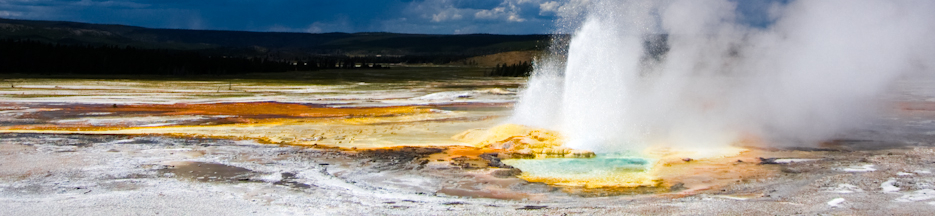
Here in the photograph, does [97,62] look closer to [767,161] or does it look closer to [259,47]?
[767,161]

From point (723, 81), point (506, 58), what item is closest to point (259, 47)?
point (506, 58)

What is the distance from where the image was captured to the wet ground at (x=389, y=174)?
332 inches

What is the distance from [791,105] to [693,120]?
6.87 feet

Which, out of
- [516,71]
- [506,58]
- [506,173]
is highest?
[506,58]

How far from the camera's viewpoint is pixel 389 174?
35.1 ft

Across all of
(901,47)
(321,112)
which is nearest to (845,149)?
(901,47)

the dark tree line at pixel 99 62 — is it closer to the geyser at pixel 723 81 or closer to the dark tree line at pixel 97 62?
the dark tree line at pixel 97 62

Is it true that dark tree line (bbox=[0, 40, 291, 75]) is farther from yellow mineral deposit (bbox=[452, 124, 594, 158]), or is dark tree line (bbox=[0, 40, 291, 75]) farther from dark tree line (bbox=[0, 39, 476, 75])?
yellow mineral deposit (bbox=[452, 124, 594, 158])

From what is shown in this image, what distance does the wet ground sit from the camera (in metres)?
8.44

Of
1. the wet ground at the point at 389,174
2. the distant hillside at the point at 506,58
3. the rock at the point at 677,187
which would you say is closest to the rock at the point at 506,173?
the wet ground at the point at 389,174

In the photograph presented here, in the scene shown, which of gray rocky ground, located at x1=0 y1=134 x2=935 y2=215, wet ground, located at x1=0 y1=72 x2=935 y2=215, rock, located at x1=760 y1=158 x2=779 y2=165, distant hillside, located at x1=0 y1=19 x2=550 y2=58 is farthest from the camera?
distant hillside, located at x1=0 y1=19 x2=550 y2=58

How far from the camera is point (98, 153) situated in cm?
1282

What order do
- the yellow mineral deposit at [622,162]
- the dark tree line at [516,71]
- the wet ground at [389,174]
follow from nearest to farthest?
the wet ground at [389,174] < the yellow mineral deposit at [622,162] < the dark tree line at [516,71]

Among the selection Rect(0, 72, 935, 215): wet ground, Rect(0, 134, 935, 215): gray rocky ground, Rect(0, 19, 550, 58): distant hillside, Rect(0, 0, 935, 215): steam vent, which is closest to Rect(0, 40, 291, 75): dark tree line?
Rect(0, 0, 935, 215): steam vent
